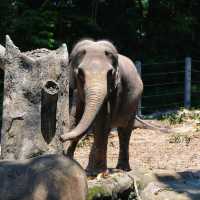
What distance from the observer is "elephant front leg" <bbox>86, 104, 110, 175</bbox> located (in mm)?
5703

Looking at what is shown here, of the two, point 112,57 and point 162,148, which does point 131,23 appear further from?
point 112,57

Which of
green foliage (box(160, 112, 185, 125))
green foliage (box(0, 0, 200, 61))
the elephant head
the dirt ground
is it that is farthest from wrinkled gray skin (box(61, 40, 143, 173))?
green foliage (box(0, 0, 200, 61))

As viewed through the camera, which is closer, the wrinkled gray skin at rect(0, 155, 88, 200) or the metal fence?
the wrinkled gray skin at rect(0, 155, 88, 200)

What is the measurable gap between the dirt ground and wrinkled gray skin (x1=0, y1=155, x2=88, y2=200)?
3839 millimetres

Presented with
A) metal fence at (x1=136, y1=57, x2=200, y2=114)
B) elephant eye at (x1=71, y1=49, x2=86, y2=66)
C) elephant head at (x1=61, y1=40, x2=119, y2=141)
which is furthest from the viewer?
Result: metal fence at (x1=136, y1=57, x2=200, y2=114)

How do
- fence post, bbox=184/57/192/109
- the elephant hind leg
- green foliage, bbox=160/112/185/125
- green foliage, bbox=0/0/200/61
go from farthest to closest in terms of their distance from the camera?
fence post, bbox=184/57/192/109 < green foliage, bbox=0/0/200/61 < green foliage, bbox=160/112/185/125 < the elephant hind leg

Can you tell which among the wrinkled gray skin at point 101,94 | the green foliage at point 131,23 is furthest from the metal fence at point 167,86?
the wrinkled gray skin at point 101,94

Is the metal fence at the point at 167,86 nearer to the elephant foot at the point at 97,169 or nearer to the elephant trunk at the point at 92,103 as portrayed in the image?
the elephant foot at the point at 97,169

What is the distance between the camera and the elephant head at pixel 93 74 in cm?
508

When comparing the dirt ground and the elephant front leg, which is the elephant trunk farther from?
the dirt ground

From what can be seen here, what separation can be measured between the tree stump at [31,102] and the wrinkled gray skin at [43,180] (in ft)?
3.70

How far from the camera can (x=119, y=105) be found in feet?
20.2

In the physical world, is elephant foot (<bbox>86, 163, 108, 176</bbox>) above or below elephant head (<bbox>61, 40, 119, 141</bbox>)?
below

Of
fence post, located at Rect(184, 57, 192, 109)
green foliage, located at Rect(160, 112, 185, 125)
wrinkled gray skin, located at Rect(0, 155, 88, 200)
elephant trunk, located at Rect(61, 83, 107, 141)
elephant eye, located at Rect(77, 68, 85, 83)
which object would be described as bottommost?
green foliage, located at Rect(160, 112, 185, 125)
